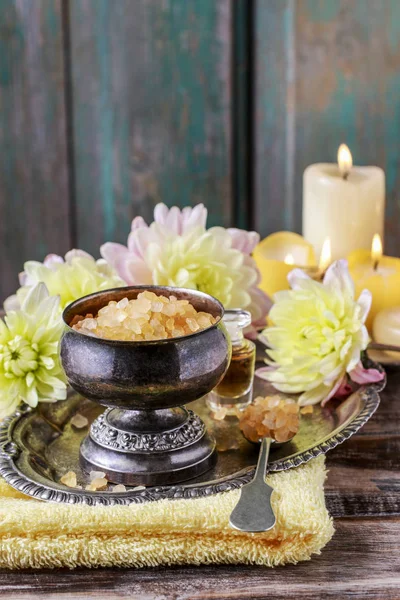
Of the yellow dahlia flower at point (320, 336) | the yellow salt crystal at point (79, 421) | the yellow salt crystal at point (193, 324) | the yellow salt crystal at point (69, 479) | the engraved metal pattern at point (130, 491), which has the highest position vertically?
the yellow salt crystal at point (193, 324)

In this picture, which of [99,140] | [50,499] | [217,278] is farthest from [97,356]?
[99,140]

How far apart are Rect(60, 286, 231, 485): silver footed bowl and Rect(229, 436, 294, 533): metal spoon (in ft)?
0.23

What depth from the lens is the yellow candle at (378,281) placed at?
1.05 m

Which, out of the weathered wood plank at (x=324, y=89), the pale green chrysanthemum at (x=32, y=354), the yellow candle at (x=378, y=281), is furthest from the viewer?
the weathered wood plank at (x=324, y=89)

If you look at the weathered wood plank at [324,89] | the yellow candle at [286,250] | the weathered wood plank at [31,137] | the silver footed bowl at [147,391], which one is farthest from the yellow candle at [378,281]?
the weathered wood plank at [31,137]

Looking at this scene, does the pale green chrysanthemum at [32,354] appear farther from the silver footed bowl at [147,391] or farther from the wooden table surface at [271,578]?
the wooden table surface at [271,578]

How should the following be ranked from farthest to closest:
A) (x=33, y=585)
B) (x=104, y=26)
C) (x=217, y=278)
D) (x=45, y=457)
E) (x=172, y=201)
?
1. (x=172, y=201)
2. (x=104, y=26)
3. (x=217, y=278)
4. (x=45, y=457)
5. (x=33, y=585)

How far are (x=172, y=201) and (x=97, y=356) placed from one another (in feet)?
4.08

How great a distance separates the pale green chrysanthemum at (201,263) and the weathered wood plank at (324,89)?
3.05 ft

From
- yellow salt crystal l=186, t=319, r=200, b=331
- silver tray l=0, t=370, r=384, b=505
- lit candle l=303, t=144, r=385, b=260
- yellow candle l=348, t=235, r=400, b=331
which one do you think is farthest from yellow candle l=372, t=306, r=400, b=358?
yellow salt crystal l=186, t=319, r=200, b=331

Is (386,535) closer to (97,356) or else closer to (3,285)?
(97,356)

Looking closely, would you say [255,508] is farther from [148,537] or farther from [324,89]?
[324,89]

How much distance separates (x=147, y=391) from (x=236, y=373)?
0.20 metres

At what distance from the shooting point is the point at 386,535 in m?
0.68
